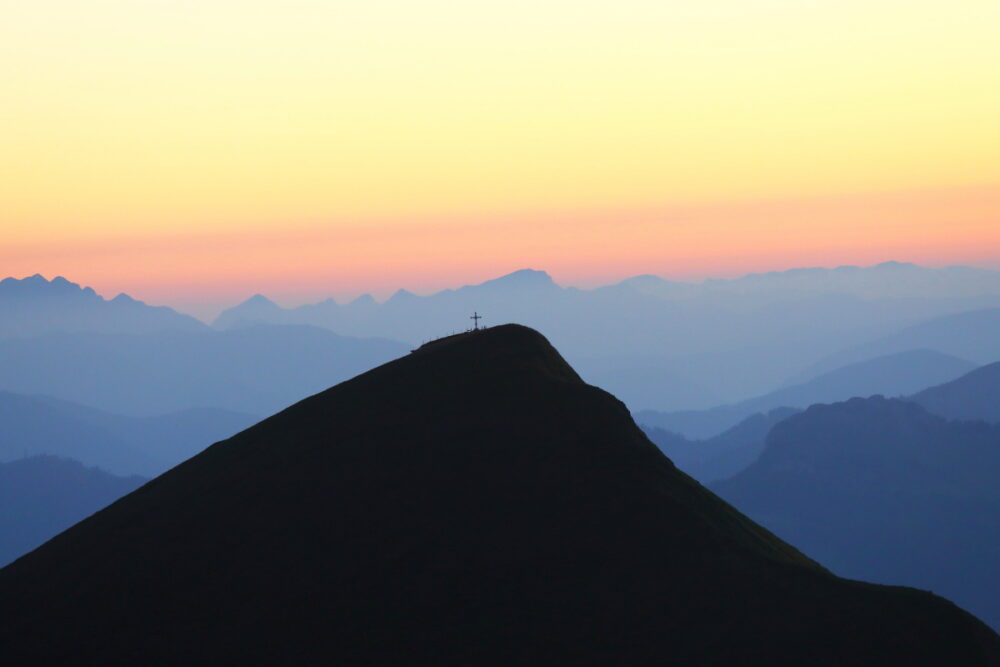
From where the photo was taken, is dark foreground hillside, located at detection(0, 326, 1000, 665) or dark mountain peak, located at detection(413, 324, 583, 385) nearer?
dark foreground hillside, located at detection(0, 326, 1000, 665)

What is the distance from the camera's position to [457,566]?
62688 millimetres

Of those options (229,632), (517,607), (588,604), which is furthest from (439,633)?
(229,632)

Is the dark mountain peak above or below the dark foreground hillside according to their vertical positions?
above

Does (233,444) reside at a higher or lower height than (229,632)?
higher

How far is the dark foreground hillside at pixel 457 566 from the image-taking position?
5538 cm

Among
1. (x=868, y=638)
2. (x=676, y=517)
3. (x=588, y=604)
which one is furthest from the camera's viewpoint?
(x=676, y=517)

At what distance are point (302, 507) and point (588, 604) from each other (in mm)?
23102

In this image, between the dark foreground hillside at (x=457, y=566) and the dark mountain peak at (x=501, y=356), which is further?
the dark mountain peak at (x=501, y=356)

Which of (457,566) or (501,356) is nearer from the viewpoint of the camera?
(457,566)

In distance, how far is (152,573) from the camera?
6769 cm

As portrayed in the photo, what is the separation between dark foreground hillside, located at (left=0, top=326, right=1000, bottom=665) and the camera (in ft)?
182

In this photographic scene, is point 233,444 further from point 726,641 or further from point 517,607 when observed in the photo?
point 726,641

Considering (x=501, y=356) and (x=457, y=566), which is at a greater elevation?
(x=501, y=356)

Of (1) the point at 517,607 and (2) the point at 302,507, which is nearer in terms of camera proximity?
(1) the point at 517,607
